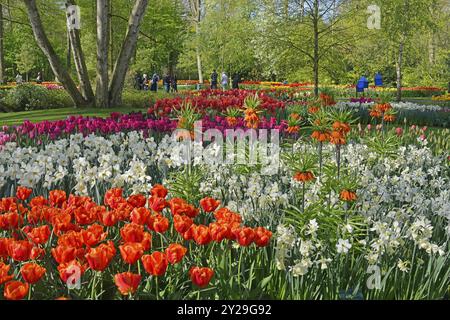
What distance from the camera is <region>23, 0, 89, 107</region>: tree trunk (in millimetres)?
14312

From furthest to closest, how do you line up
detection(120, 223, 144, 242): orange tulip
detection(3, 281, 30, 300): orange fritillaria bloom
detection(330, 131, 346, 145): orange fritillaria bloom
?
detection(330, 131, 346, 145): orange fritillaria bloom
detection(120, 223, 144, 242): orange tulip
detection(3, 281, 30, 300): orange fritillaria bloom

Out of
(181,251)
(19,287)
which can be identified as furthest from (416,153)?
(19,287)

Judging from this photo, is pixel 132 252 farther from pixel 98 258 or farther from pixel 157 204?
pixel 157 204

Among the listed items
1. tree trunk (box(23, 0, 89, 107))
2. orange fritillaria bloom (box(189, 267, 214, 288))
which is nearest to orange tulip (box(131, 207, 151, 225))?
orange fritillaria bloom (box(189, 267, 214, 288))

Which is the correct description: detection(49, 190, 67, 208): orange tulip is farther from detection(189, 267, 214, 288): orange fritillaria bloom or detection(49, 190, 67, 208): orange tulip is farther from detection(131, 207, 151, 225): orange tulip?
detection(189, 267, 214, 288): orange fritillaria bloom

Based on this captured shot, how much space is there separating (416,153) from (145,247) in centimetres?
416

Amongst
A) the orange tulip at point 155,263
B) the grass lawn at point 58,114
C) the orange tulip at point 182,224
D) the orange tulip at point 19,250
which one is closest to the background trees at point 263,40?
the grass lawn at point 58,114

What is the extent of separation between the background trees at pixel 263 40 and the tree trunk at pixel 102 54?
3 cm

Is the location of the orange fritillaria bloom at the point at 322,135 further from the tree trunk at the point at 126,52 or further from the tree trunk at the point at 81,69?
the tree trunk at the point at 81,69

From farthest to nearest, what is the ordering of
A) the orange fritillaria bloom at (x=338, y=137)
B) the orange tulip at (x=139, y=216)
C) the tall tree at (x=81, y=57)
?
the tall tree at (x=81, y=57) → the orange fritillaria bloom at (x=338, y=137) → the orange tulip at (x=139, y=216)

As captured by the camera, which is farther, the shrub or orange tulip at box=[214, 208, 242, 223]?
the shrub

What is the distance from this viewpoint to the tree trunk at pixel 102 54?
14.4m

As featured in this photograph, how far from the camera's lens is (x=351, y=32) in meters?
17.7

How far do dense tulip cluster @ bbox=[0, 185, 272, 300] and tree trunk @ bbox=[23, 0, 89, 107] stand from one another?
12293 millimetres
